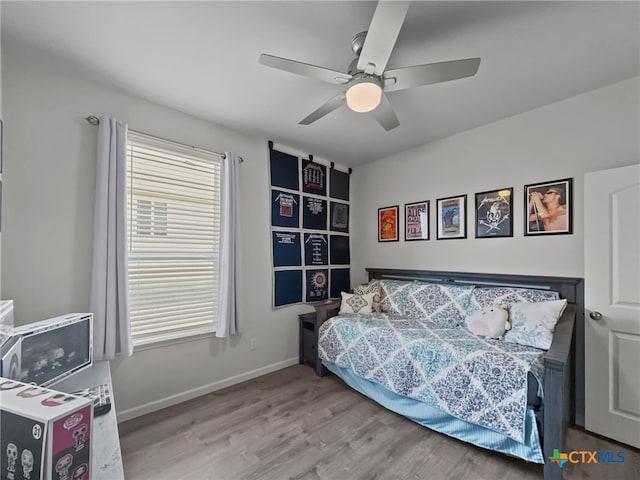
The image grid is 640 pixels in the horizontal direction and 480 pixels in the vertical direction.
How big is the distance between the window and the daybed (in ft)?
4.21

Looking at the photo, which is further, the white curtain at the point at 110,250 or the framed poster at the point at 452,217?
the framed poster at the point at 452,217

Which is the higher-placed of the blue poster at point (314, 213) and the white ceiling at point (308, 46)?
the white ceiling at point (308, 46)

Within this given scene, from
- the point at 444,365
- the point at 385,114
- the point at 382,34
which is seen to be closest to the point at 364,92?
the point at 382,34

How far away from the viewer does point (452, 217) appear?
119 inches

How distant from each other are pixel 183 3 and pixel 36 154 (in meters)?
1.41

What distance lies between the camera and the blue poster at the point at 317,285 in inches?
138

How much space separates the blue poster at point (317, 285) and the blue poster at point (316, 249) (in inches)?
5.1

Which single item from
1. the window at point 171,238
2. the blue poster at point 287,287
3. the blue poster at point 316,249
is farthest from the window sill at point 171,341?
the blue poster at point 316,249

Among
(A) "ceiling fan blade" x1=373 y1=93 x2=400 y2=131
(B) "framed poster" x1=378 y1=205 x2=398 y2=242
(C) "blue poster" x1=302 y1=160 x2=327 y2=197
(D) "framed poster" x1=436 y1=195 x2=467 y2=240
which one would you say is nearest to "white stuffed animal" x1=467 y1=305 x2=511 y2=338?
(D) "framed poster" x1=436 y1=195 x2=467 y2=240

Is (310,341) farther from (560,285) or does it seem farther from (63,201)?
(63,201)

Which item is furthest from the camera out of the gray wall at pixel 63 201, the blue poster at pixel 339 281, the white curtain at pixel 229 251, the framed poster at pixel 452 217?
the blue poster at pixel 339 281

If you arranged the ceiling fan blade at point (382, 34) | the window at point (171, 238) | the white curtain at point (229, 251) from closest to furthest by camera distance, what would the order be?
the ceiling fan blade at point (382, 34), the window at point (171, 238), the white curtain at point (229, 251)

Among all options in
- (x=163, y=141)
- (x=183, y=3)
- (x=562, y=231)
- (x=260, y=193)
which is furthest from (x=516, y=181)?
(x=163, y=141)

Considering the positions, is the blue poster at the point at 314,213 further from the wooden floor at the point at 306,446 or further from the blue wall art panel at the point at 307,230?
the wooden floor at the point at 306,446
